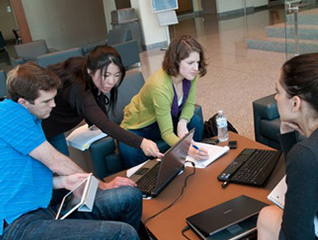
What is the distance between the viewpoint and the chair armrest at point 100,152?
8.63 feet

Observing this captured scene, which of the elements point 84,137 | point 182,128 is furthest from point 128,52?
point 182,128

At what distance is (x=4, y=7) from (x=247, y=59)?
31.3ft

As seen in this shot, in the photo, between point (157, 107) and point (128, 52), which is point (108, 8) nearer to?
point (128, 52)

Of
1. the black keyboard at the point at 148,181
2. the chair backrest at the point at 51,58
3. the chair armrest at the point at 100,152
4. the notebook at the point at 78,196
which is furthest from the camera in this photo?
the chair backrest at the point at 51,58

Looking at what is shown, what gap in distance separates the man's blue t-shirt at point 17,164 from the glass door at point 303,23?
4683 mm

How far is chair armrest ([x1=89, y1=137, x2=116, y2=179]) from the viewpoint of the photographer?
104 inches

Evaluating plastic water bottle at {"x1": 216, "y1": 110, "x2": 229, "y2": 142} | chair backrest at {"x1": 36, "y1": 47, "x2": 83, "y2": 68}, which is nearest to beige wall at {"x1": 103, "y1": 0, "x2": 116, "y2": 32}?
chair backrest at {"x1": 36, "y1": 47, "x2": 83, "y2": 68}

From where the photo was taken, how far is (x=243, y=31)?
29.2 feet

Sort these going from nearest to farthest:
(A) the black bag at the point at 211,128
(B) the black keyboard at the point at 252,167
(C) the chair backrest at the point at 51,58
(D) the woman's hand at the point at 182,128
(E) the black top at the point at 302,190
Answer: (E) the black top at the point at 302,190 → (B) the black keyboard at the point at 252,167 → (D) the woman's hand at the point at 182,128 → (A) the black bag at the point at 211,128 → (C) the chair backrest at the point at 51,58

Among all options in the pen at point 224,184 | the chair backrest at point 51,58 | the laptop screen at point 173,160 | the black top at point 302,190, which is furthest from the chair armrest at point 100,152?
the chair backrest at point 51,58

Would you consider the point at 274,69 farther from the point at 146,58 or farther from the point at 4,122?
the point at 4,122

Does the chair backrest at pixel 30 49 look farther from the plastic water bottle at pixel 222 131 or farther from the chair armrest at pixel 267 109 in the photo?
the plastic water bottle at pixel 222 131

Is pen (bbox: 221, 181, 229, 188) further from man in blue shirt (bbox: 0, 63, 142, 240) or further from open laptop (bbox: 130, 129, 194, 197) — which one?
man in blue shirt (bbox: 0, 63, 142, 240)

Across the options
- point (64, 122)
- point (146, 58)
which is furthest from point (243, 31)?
point (64, 122)
